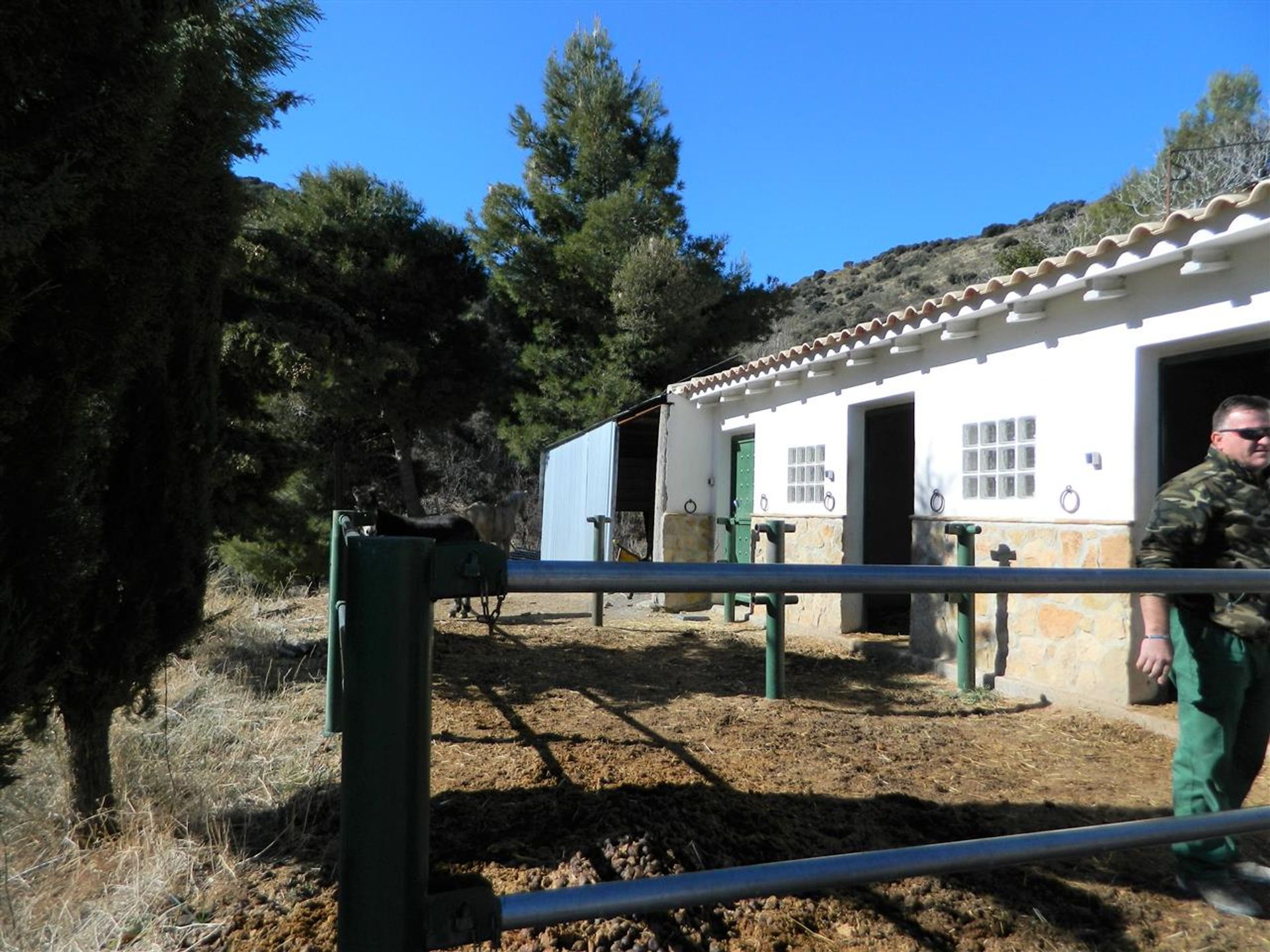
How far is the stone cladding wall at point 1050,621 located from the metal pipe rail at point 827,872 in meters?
3.41

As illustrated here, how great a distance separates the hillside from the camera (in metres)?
27.2

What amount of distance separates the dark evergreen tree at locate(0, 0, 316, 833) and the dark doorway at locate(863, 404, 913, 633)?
6.53 m

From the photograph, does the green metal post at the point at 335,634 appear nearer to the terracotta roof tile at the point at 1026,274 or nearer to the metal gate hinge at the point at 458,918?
the metal gate hinge at the point at 458,918

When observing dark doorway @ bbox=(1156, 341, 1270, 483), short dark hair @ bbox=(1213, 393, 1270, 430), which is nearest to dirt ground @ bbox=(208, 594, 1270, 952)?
short dark hair @ bbox=(1213, 393, 1270, 430)

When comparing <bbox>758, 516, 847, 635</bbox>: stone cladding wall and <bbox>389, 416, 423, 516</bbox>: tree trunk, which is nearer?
<bbox>758, 516, 847, 635</bbox>: stone cladding wall

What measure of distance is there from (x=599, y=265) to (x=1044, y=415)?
41.3 feet

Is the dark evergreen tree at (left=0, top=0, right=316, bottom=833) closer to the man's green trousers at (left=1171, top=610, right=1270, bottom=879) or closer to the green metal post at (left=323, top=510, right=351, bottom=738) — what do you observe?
the green metal post at (left=323, top=510, right=351, bottom=738)

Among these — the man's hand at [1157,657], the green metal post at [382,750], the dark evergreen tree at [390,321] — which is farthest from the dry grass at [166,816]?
the dark evergreen tree at [390,321]

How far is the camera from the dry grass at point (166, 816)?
7.75ft

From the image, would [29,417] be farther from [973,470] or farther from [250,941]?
[973,470]

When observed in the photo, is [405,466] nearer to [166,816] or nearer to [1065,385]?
[1065,385]

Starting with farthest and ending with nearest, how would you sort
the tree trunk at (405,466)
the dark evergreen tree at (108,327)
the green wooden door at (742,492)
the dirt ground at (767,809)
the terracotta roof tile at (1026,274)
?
the tree trunk at (405,466) → the green wooden door at (742,492) → the terracotta roof tile at (1026,274) → the dirt ground at (767,809) → the dark evergreen tree at (108,327)

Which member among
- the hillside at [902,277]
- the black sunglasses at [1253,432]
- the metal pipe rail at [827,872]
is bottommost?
the metal pipe rail at [827,872]

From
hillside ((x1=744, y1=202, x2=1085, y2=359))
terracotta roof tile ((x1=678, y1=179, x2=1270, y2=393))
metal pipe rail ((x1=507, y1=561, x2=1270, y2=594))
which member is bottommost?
metal pipe rail ((x1=507, y1=561, x2=1270, y2=594))
